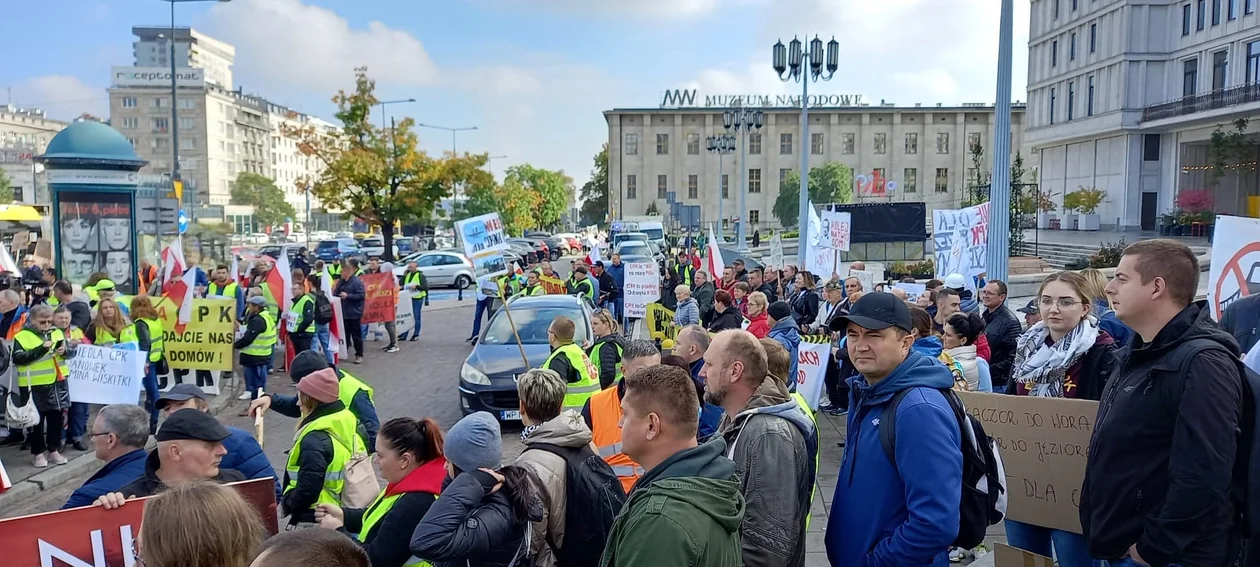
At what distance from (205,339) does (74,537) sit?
815cm

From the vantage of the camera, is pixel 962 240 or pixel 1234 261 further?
pixel 962 240

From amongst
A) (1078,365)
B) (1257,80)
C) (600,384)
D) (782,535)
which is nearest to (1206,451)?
(782,535)

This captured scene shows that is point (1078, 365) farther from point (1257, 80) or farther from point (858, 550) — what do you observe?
point (1257, 80)

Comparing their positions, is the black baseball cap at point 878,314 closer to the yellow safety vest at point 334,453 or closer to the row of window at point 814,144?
the yellow safety vest at point 334,453

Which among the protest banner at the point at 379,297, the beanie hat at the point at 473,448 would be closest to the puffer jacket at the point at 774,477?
the beanie hat at the point at 473,448

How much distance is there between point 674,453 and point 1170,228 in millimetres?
47069

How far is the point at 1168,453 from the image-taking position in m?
2.94

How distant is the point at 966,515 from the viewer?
3201 millimetres

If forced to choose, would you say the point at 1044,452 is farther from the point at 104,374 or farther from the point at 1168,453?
the point at 104,374

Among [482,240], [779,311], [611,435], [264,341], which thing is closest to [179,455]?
[611,435]

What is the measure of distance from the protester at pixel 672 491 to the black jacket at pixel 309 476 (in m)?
2.21

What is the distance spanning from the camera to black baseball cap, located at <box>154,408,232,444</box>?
382cm

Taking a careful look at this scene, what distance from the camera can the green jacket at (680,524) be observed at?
233 centimetres

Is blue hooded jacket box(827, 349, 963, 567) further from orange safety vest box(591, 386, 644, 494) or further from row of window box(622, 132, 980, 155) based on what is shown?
row of window box(622, 132, 980, 155)
